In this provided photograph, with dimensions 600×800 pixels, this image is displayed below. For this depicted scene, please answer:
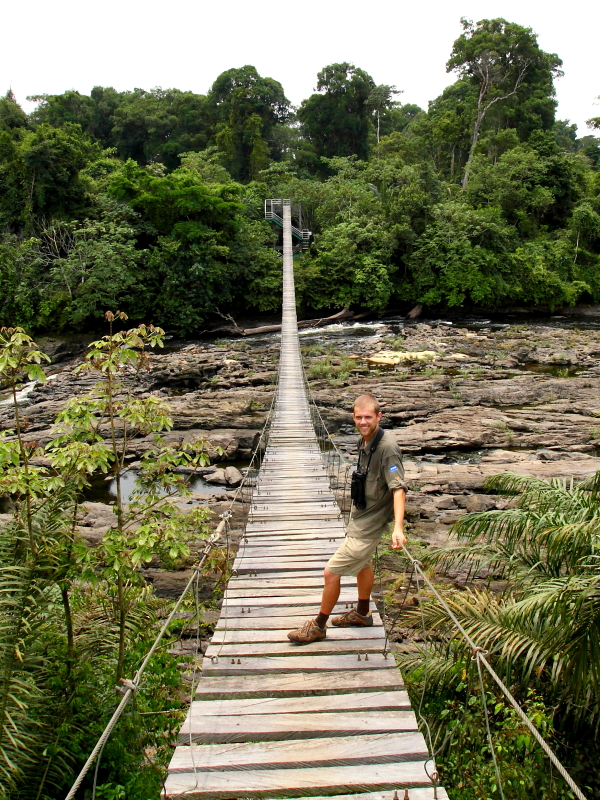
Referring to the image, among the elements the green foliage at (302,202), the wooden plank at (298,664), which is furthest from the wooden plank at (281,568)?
the green foliage at (302,202)

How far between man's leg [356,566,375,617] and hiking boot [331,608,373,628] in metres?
0.02

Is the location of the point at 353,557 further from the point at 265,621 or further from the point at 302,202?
the point at 302,202

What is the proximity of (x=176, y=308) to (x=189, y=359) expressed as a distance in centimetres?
429

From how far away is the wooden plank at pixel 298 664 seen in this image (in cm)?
224

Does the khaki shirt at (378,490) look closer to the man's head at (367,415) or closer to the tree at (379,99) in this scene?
the man's head at (367,415)

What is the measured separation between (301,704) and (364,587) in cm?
58

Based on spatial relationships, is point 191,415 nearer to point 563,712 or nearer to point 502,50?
point 563,712

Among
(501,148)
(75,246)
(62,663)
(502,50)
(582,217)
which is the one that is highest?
(502,50)

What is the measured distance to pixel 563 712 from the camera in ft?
7.64

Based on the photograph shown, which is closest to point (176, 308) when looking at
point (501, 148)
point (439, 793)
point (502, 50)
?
point (439, 793)

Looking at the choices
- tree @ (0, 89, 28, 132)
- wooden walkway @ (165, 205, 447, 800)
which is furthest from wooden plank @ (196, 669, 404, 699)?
tree @ (0, 89, 28, 132)

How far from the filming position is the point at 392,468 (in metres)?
2.21

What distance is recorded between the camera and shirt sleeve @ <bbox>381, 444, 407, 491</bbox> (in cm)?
218

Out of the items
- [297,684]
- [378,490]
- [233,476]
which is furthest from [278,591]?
[233,476]
